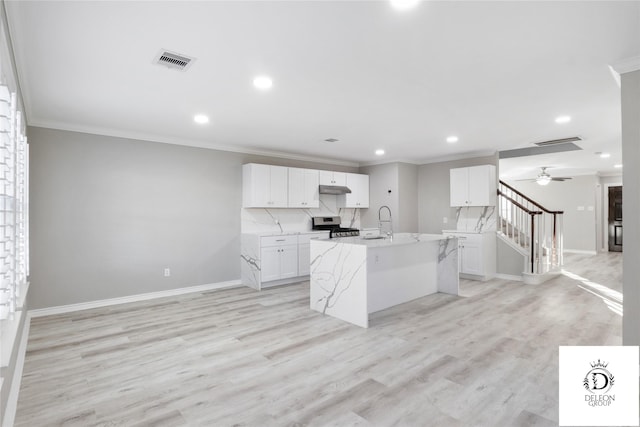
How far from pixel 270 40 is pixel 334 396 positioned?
260 cm

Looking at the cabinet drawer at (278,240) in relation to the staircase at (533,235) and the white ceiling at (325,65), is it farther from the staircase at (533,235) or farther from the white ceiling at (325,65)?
the staircase at (533,235)

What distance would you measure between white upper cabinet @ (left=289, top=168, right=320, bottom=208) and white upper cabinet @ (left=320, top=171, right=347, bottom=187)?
6.4 inches

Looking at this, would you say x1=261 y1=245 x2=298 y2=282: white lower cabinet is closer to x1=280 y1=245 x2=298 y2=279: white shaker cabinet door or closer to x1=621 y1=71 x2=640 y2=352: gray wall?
x1=280 y1=245 x2=298 y2=279: white shaker cabinet door

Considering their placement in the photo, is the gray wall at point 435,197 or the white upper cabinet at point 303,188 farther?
the gray wall at point 435,197

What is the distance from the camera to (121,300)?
4.94 metres

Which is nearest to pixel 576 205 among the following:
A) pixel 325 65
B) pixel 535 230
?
pixel 535 230

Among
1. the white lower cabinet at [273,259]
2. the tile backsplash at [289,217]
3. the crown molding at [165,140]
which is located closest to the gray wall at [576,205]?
the tile backsplash at [289,217]

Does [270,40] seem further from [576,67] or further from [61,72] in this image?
A: [576,67]

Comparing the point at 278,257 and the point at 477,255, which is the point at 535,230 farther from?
the point at 278,257

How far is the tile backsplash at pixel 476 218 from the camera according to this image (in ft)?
22.2

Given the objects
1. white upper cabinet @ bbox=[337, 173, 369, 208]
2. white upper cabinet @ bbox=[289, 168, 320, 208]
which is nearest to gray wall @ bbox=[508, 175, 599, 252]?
white upper cabinet @ bbox=[337, 173, 369, 208]

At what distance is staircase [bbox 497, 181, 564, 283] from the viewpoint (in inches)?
247

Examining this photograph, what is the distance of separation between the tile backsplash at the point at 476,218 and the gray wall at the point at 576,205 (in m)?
5.91

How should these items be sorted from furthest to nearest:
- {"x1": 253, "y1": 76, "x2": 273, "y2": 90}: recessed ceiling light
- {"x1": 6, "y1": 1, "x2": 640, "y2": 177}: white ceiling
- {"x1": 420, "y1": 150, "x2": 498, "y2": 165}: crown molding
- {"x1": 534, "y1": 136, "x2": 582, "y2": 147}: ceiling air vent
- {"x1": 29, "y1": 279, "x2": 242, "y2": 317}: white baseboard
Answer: {"x1": 420, "y1": 150, "x2": 498, "y2": 165}: crown molding
{"x1": 534, "y1": 136, "x2": 582, "y2": 147}: ceiling air vent
{"x1": 29, "y1": 279, "x2": 242, "y2": 317}: white baseboard
{"x1": 253, "y1": 76, "x2": 273, "y2": 90}: recessed ceiling light
{"x1": 6, "y1": 1, "x2": 640, "y2": 177}: white ceiling
